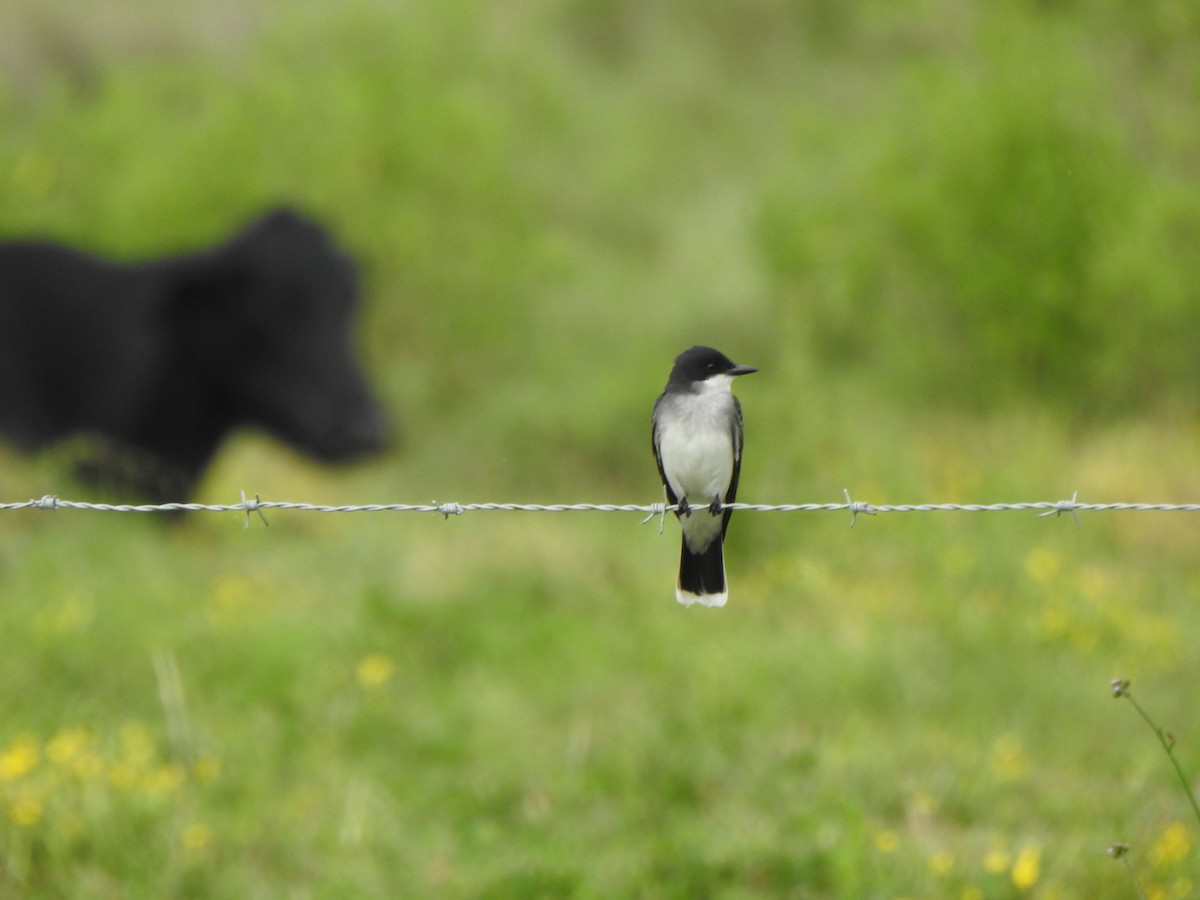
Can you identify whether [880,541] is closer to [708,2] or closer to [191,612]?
[191,612]

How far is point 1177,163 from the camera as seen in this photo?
8672 millimetres

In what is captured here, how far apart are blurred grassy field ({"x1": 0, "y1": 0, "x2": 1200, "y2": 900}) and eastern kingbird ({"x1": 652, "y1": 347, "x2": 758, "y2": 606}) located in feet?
3.71

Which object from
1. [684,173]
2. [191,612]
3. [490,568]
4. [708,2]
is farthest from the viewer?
[708,2]

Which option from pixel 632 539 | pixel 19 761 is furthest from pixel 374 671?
pixel 632 539

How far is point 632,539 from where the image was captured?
23.1 feet

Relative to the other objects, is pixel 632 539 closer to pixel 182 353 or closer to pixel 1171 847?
pixel 182 353

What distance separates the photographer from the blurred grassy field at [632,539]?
3986mm

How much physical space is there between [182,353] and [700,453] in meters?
5.19

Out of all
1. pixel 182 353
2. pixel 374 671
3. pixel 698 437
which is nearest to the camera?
pixel 698 437

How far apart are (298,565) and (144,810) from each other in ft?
9.25

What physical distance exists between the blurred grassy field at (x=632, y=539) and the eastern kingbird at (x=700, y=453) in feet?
3.71

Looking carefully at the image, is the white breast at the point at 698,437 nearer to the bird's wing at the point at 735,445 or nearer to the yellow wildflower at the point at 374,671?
the bird's wing at the point at 735,445

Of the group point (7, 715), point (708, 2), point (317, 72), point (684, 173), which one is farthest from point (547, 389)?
point (708, 2)

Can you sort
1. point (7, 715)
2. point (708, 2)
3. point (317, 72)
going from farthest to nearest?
point (708, 2), point (317, 72), point (7, 715)
